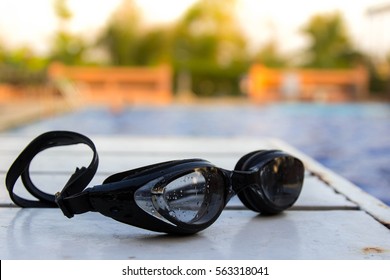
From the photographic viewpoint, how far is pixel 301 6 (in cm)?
2627

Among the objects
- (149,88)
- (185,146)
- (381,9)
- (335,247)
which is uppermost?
(381,9)

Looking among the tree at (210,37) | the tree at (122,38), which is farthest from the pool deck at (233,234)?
the tree at (122,38)

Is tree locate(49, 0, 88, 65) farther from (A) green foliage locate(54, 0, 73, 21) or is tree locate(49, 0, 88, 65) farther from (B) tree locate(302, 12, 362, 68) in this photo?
(B) tree locate(302, 12, 362, 68)

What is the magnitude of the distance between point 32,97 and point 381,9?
13.7 m

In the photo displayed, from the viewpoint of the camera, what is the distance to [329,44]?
2364 centimetres

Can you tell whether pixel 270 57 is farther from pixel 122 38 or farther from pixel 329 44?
pixel 122 38

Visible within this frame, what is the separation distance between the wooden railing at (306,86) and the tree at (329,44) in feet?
14.3

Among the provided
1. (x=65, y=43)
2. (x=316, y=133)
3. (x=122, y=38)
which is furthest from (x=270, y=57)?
(x=316, y=133)

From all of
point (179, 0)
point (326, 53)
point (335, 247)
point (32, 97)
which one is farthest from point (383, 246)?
point (179, 0)

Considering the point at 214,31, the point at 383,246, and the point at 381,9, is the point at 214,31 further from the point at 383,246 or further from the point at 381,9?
the point at 383,246

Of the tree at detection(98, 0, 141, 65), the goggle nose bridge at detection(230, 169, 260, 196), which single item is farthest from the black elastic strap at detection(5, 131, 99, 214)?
the tree at detection(98, 0, 141, 65)

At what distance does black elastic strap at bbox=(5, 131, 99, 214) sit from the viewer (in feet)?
3.19

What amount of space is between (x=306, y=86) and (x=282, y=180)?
17.3 meters

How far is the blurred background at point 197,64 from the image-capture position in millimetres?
10031
